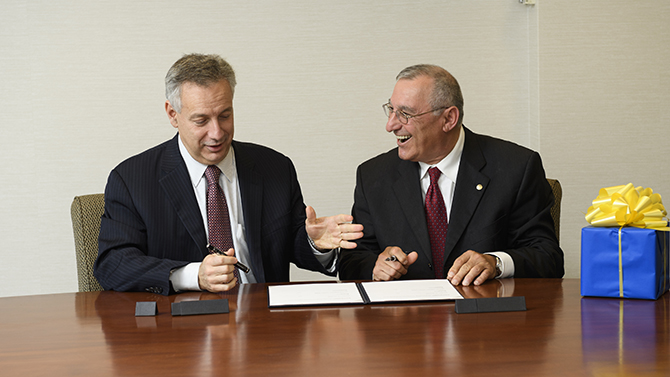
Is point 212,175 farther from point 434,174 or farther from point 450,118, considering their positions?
point 450,118

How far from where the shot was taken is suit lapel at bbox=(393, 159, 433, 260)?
8.29 ft

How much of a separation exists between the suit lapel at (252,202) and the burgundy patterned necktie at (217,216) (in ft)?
0.27

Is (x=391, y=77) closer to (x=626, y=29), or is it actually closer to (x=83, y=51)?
(x=626, y=29)

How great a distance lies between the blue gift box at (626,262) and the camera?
1694mm

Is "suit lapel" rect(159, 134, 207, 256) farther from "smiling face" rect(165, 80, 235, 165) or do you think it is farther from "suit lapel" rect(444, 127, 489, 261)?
"suit lapel" rect(444, 127, 489, 261)

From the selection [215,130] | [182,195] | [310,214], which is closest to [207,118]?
[215,130]

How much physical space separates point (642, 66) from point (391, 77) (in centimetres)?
150

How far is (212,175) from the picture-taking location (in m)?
2.46

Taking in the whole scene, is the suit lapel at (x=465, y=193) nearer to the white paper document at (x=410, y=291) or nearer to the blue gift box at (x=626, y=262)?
the white paper document at (x=410, y=291)

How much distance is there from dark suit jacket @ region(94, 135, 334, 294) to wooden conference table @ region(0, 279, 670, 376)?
0.27 metres

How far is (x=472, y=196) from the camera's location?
2549 mm

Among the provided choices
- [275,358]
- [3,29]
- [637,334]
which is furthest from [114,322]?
[3,29]

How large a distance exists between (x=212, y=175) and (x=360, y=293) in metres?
0.91

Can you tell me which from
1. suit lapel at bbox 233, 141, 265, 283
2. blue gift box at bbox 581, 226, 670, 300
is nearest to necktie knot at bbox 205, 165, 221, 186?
suit lapel at bbox 233, 141, 265, 283
